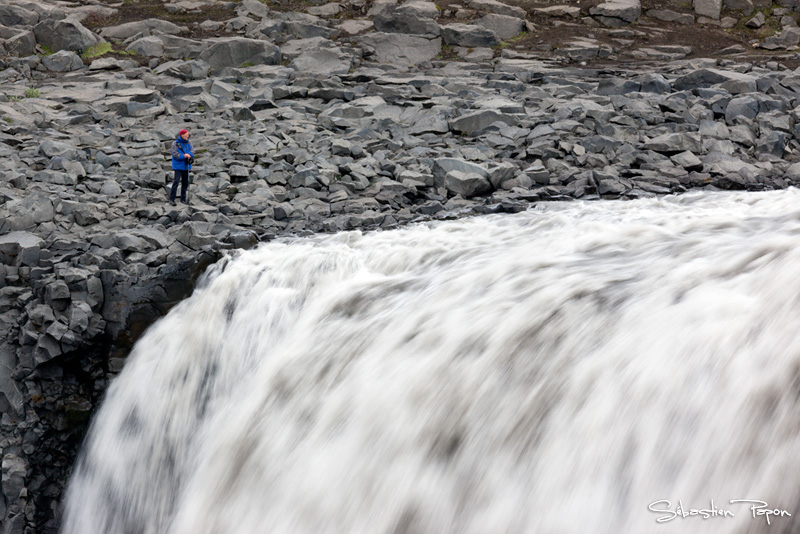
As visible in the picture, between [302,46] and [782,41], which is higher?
[782,41]

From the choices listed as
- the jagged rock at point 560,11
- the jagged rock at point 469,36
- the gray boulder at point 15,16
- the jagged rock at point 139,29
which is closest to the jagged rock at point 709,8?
the jagged rock at point 560,11

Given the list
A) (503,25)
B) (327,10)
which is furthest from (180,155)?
(503,25)

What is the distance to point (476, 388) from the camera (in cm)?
441

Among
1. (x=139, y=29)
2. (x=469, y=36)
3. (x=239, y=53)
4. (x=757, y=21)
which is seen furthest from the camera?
(x=139, y=29)

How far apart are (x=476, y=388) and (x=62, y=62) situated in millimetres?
17034

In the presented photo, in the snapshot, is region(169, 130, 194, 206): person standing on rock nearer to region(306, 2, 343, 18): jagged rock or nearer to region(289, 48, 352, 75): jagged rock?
region(289, 48, 352, 75): jagged rock

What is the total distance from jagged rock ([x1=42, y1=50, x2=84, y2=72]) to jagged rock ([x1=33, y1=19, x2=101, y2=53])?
2.76 feet

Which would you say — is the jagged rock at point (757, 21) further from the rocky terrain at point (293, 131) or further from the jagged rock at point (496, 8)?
the jagged rock at point (496, 8)

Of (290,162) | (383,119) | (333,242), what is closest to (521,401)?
(333,242)

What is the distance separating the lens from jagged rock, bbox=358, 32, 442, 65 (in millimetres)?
17953

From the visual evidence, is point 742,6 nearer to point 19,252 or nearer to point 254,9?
point 254,9

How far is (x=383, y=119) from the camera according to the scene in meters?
13.0

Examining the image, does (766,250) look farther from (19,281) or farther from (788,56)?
(788,56)

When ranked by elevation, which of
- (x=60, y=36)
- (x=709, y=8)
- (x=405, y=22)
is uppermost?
(x=709, y=8)
